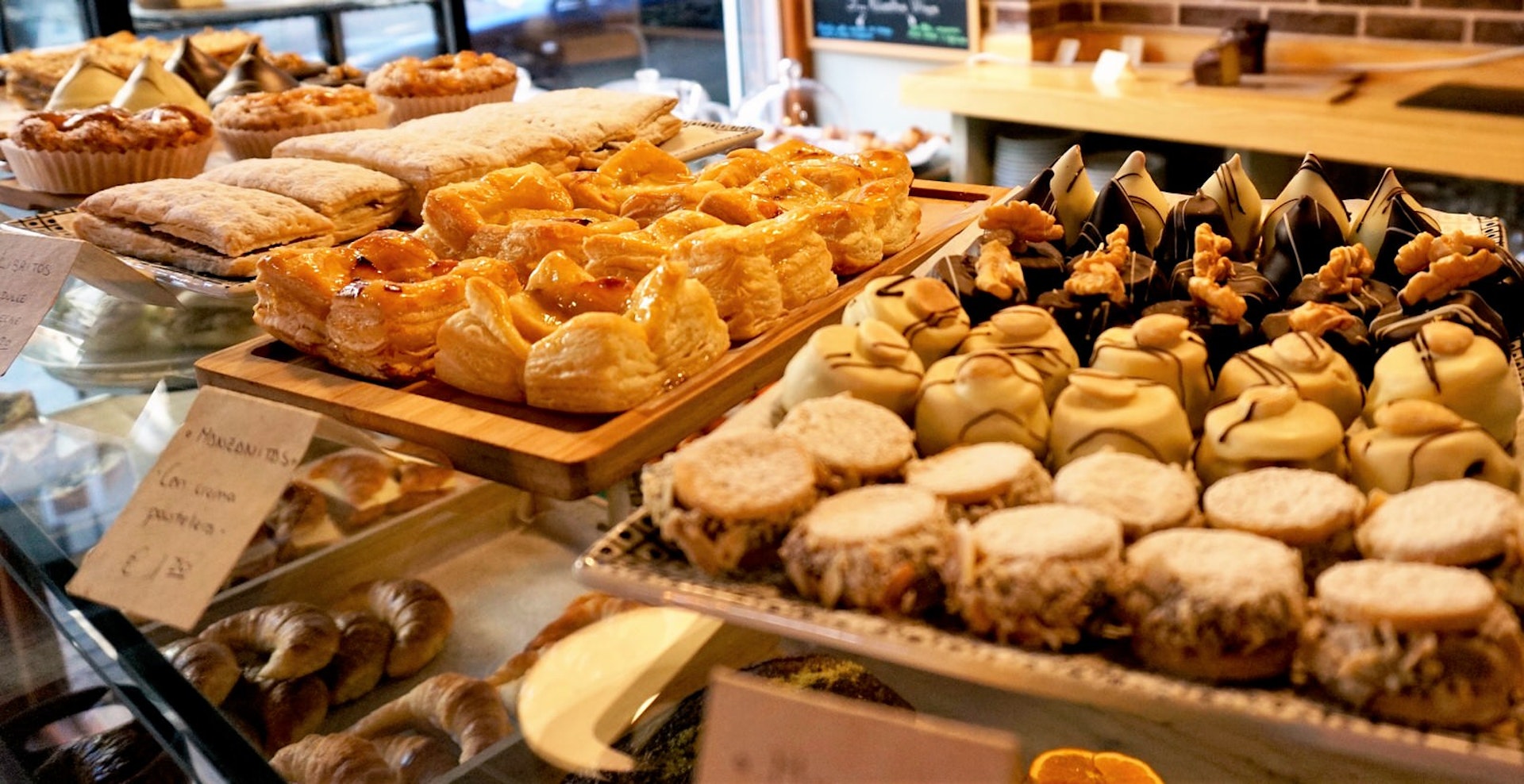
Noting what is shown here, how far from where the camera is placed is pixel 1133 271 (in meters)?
1.21

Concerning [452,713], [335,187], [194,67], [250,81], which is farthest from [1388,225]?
[194,67]

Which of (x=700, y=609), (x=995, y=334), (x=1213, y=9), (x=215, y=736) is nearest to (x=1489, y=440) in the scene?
(x=995, y=334)

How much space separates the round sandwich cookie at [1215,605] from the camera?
2.37 feet

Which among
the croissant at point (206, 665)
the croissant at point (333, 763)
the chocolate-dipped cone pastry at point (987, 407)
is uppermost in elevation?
the chocolate-dipped cone pastry at point (987, 407)

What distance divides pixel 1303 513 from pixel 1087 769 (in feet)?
0.91

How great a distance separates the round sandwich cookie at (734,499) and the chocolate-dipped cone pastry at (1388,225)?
0.69 metres

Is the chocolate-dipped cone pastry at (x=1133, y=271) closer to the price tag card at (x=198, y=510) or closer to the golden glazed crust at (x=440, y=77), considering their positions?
the price tag card at (x=198, y=510)

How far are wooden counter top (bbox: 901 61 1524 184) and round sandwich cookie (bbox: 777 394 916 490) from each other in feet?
7.65

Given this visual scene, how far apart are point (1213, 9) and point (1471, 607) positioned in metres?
3.50

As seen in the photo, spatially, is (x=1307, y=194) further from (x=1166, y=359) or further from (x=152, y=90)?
(x=152, y=90)

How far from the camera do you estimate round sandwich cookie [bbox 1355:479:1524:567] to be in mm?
740

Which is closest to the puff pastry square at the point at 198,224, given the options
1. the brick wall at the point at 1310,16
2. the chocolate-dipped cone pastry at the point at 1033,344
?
the chocolate-dipped cone pastry at the point at 1033,344

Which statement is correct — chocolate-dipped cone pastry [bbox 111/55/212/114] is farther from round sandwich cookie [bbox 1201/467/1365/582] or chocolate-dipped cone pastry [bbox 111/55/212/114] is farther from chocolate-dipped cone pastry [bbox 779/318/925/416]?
round sandwich cookie [bbox 1201/467/1365/582]

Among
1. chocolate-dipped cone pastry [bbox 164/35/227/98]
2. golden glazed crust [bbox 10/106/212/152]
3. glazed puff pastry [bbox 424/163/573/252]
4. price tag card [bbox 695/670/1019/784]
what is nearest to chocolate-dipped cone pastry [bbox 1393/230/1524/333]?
price tag card [bbox 695/670/1019/784]
